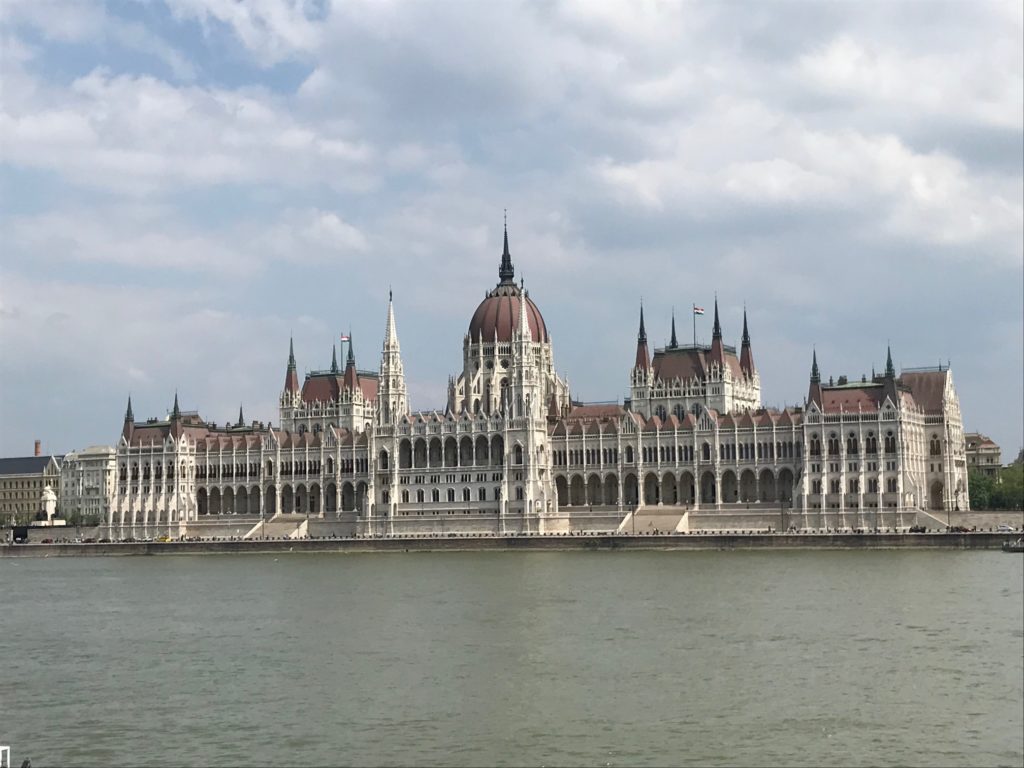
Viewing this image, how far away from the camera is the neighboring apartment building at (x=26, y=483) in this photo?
173 m

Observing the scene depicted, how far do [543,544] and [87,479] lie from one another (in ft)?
240

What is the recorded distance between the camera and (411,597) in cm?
6881

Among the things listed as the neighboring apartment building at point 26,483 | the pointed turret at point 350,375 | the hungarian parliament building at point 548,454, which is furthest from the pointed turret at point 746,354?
the neighboring apartment building at point 26,483

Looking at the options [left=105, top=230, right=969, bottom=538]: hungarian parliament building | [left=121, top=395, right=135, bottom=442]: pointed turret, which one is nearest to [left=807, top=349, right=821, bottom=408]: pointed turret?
[left=105, top=230, right=969, bottom=538]: hungarian parliament building

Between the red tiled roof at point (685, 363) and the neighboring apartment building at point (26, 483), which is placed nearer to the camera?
the red tiled roof at point (685, 363)

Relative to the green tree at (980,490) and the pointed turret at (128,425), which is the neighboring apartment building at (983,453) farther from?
the pointed turret at (128,425)

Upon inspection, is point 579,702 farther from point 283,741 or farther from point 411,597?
point 411,597

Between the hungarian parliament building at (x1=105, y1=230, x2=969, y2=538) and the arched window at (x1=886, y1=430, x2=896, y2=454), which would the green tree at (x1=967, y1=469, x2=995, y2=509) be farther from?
the arched window at (x1=886, y1=430, x2=896, y2=454)

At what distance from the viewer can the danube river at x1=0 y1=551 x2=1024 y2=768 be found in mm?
34188

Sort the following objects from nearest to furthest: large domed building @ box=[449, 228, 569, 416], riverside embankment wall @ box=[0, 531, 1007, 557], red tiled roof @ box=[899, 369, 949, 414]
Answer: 1. riverside embankment wall @ box=[0, 531, 1007, 557]
2. red tiled roof @ box=[899, 369, 949, 414]
3. large domed building @ box=[449, 228, 569, 416]

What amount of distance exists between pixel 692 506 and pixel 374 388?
154ft

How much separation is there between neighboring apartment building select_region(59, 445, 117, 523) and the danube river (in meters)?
93.7

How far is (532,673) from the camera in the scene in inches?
1735

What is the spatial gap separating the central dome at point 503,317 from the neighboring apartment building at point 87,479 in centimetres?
4682
